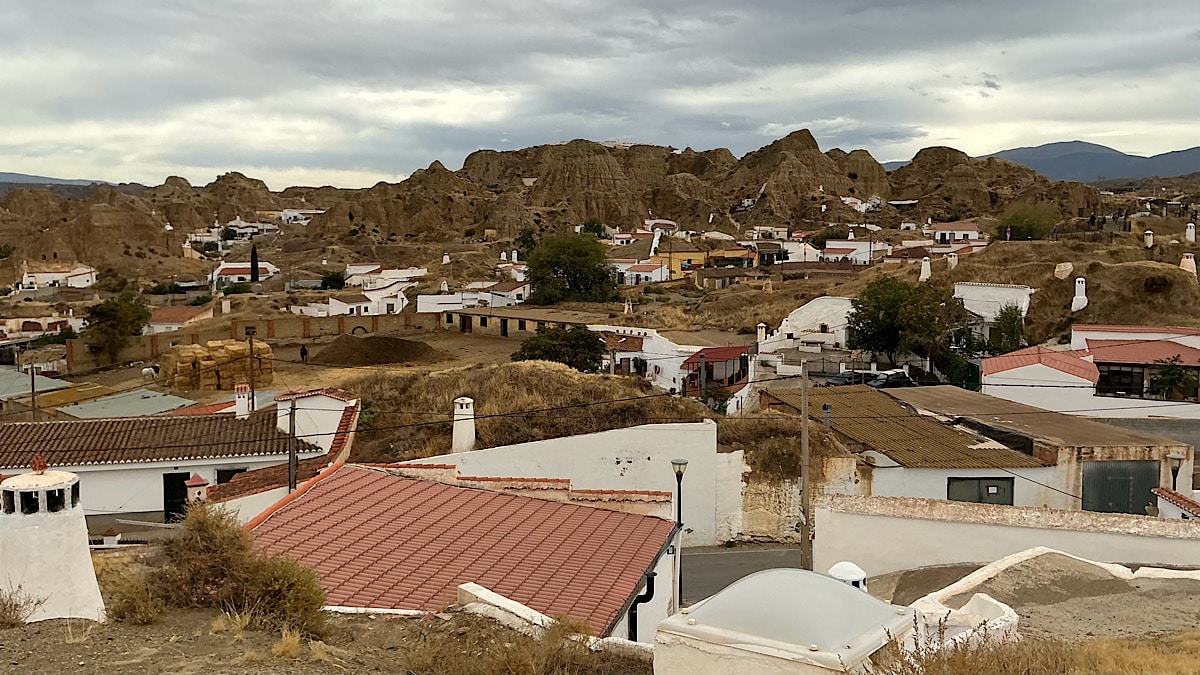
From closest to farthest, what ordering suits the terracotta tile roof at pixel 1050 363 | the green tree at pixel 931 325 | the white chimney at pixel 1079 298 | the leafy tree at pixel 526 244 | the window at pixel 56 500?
the window at pixel 56 500 → the terracotta tile roof at pixel 1050 363 → the green tree at pixel 931 325 → the white chimney at pixel 1079 298 → the leafy tree at pixel 526 244

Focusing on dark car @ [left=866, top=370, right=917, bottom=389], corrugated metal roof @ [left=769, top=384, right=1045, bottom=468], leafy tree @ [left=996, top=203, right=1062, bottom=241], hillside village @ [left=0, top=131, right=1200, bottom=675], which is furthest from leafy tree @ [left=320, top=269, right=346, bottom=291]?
corrugated metal roof @ [left=769, top=384, right=1045, bottom=468]

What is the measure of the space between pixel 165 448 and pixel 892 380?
2161 centimetres

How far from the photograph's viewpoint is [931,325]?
34.5m

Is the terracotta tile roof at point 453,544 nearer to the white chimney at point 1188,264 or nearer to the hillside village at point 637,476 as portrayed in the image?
the hillside village at point 637,476

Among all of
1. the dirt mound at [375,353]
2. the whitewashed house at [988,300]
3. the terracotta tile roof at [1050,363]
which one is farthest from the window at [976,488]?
the dirt mound at [375,353]

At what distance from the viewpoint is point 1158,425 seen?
25938 mm

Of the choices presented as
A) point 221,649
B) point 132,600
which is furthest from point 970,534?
point 132,600

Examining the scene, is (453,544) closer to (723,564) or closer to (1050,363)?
(723,564)

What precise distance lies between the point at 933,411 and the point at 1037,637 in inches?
648

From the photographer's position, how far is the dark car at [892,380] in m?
30.7

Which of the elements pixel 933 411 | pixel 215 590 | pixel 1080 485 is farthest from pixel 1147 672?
pixel 933 411

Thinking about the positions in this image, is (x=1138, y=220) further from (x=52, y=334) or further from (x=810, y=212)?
(x=52, y=334)

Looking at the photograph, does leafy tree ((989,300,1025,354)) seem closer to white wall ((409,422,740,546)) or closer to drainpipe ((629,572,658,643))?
white wall ((409,422,740,546))

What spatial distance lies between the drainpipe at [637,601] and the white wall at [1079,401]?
18.9 meters
